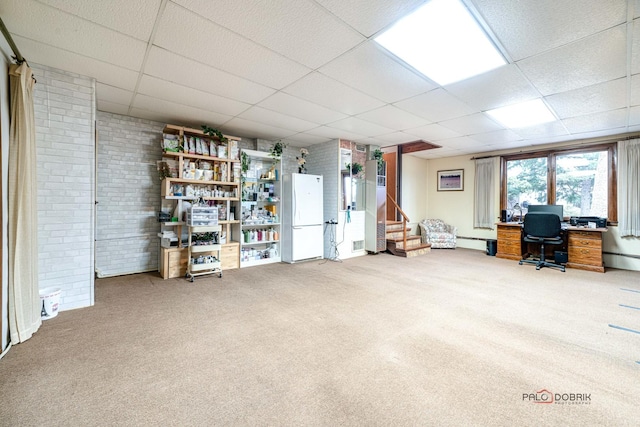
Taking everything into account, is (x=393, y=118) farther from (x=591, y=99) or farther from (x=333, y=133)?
(x=591, y=99)

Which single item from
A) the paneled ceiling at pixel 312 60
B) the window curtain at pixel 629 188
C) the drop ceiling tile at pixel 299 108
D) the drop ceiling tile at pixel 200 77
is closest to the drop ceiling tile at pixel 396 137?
the paneled ceiling at pixel 312 60

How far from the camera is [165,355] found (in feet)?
7.09

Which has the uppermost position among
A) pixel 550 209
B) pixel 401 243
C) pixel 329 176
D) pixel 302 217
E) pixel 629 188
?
pixel 329 176

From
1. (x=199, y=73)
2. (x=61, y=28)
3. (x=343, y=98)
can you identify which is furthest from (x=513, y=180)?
(x=61, y=28)

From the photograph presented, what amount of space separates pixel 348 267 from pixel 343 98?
313 centimetres

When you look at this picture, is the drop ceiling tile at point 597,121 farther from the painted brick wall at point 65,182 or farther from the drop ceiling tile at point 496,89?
the painted brick wall at point 65,182

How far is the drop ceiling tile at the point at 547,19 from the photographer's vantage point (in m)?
1.92

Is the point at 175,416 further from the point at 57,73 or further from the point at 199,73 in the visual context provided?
the point at 57,73

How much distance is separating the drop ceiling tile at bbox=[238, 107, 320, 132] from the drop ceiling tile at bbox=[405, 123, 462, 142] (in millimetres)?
2039

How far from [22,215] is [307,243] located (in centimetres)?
422

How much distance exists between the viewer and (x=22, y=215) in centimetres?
239

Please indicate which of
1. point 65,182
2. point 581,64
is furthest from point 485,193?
point 65,182

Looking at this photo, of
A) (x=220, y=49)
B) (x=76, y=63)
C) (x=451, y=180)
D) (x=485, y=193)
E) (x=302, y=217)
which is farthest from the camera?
(x=451, y=180)

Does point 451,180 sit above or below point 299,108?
below
